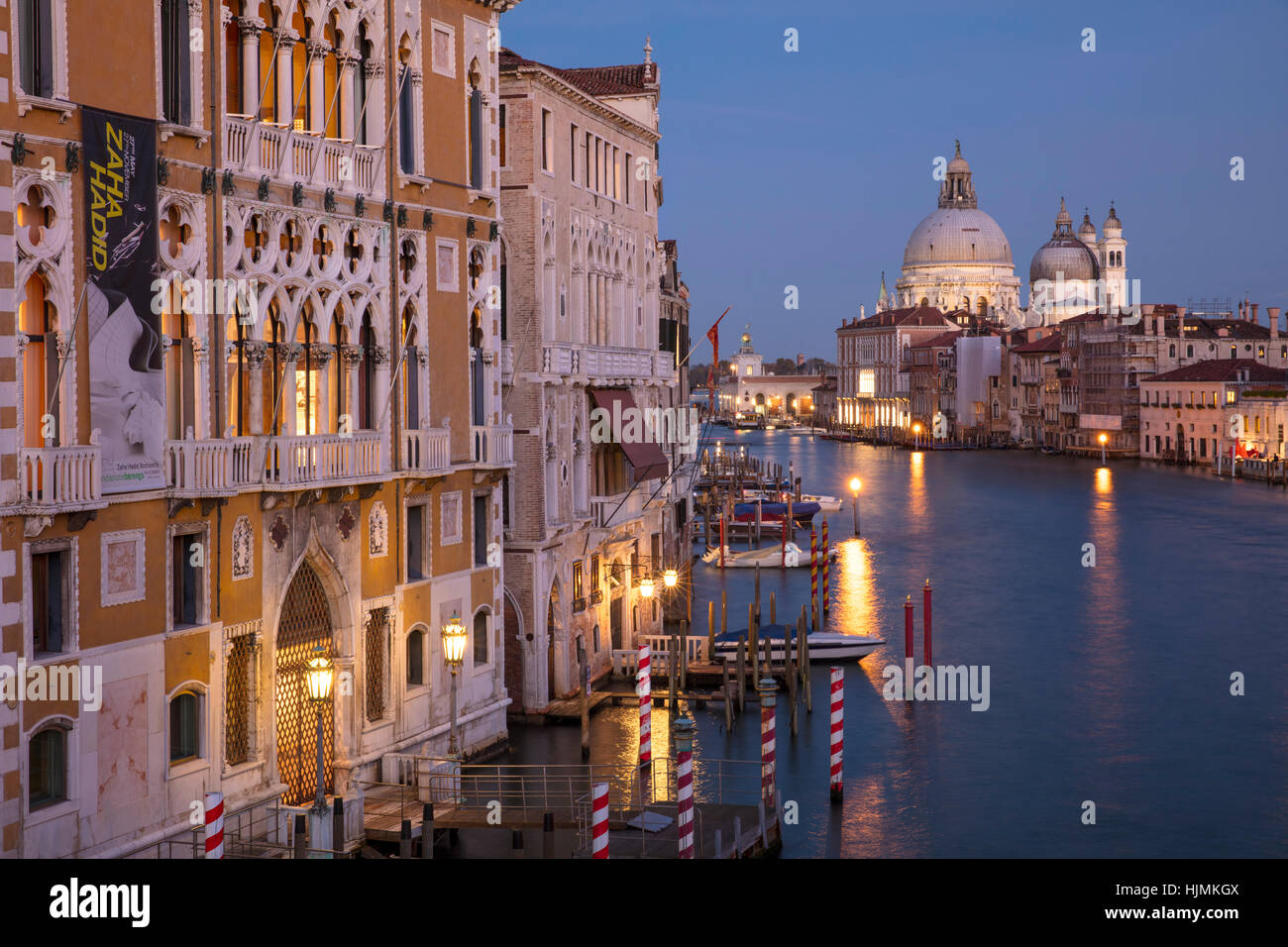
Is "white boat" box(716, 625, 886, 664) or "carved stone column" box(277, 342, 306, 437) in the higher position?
"carved stone column" box(277, 342, 306, 437)

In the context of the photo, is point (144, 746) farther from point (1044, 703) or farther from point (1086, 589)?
point (1086, 589)

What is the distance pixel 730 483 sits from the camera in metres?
53.0

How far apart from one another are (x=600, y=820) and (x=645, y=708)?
591 centimetres

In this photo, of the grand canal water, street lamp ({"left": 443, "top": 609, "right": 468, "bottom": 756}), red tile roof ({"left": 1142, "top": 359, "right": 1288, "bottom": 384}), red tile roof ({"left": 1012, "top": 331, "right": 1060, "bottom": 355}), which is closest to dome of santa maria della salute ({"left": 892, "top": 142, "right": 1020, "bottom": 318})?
red tile roof ({"left": 1012, "top": 331, "right": 1060, "bottom": 355})

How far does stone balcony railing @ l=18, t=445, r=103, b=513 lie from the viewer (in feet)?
32.3

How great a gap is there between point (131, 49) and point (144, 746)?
14.7ft

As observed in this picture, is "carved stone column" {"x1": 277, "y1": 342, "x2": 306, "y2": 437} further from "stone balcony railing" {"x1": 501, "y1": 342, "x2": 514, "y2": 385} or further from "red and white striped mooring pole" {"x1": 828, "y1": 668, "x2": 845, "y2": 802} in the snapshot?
"red and white striped mooring pole" {"x1": 828, "y1": 668, "x2": 845, "y2": 802}

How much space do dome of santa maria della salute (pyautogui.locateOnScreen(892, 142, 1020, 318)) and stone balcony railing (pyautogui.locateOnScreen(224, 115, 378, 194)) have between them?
127m

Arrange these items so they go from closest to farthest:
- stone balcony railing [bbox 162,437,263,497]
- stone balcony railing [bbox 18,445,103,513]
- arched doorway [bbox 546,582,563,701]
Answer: stone balcony railing [bbox 18,445,103,513] < stone balcony railing [bbox 162,437,263,497] < arched doorway [bbox 546,582,563,701]

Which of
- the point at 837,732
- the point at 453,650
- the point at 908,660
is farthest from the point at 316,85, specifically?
the point at 908,660

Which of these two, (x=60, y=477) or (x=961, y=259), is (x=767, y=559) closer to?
(x=60, y=477)

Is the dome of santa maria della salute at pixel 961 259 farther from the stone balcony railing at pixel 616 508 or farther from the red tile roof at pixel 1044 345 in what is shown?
the stone balcony railing at pixel 616 508

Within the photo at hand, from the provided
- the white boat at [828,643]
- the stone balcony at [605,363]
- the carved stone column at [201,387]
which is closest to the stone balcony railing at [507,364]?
the stone balcony at [605,363]
